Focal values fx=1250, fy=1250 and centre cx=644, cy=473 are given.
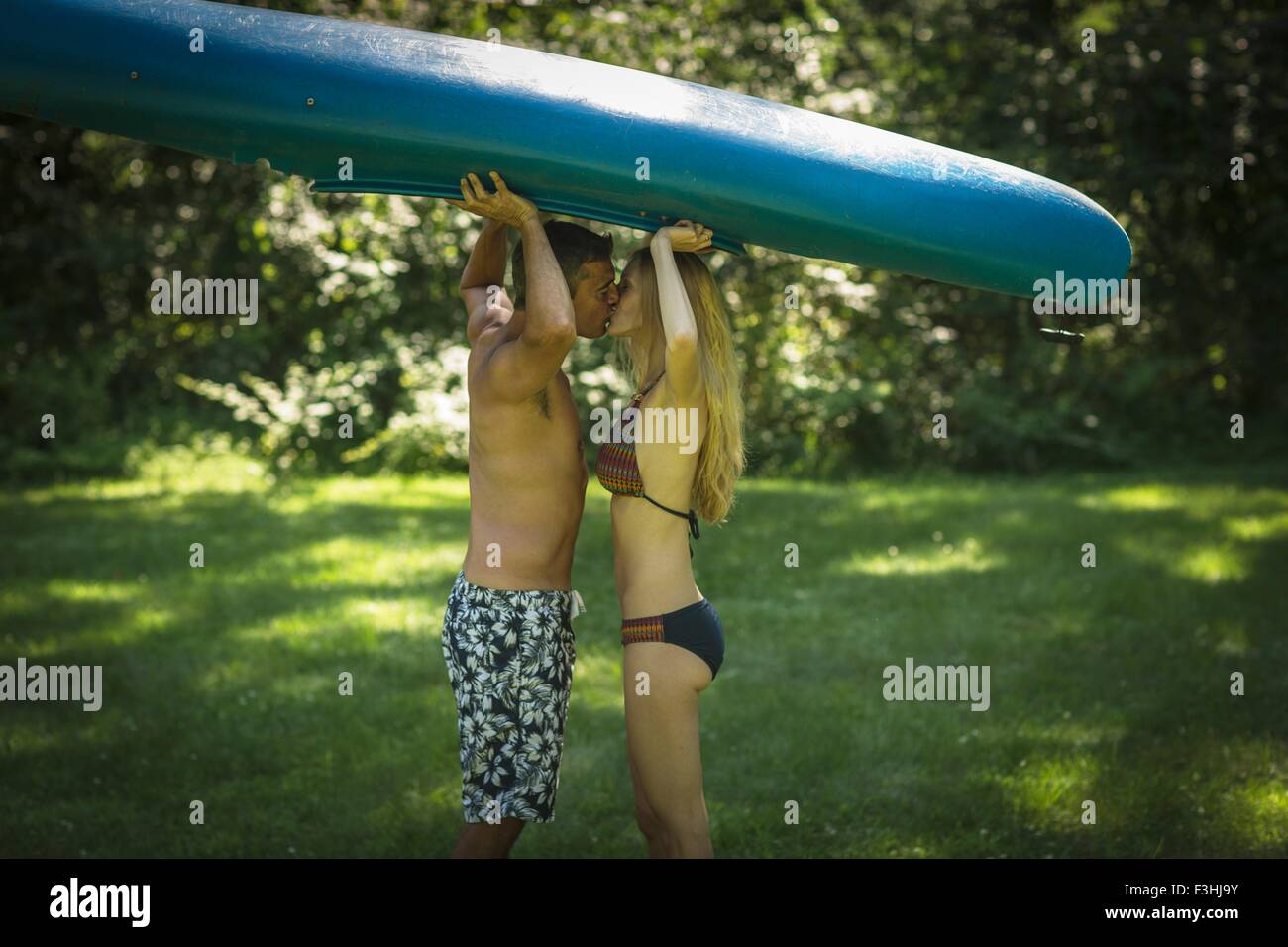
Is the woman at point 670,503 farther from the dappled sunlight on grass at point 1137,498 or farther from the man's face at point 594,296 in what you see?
the dappled sunlight on grass at point 1137,498

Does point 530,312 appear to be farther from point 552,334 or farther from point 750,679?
point 750,679

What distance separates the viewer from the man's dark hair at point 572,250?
3648 millimetres

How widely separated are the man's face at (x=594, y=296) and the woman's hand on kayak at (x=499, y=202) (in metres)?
0.23

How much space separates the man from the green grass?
41.4 inches

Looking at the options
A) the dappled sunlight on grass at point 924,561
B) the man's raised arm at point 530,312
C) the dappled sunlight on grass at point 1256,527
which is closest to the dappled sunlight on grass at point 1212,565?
the dappled sunlight on grass at point 1256,527

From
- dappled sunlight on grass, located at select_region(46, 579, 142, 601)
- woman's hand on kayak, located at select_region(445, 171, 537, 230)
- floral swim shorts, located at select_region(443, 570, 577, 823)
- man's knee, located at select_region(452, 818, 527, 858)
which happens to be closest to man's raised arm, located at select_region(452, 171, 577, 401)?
woman's hand on kayak, located at select_region(445, 171, 537, 230)

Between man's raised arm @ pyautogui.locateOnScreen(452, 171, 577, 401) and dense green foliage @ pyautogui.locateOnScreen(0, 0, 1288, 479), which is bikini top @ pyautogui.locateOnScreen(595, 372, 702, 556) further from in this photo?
dense green foliage @ pyautogui.locateOnScreen(0, 0, 1288, 479)

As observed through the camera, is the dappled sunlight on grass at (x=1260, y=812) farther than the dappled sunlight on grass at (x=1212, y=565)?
No

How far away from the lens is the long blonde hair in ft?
12.1

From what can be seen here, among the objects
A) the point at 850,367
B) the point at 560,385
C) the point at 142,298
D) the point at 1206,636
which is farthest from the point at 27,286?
the point at 1206,636

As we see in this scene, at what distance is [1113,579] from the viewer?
7.47m

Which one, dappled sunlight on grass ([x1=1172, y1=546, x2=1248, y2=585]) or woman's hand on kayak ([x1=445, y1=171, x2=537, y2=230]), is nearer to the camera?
woman's hand on kayak ([x1=445, y1=171, x2=537, y2=230])

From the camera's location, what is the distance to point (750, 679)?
6.17 metres

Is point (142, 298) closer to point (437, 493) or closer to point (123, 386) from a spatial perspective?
point (123, 386)
